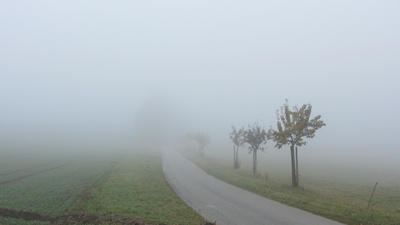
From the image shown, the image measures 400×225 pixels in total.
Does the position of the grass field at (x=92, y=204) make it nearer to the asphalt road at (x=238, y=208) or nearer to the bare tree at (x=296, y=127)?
the asphalt road at (x=238, y=208)

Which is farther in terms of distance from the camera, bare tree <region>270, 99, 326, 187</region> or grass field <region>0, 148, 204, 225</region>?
bare tree <region>270, 99, 326, 187</region>

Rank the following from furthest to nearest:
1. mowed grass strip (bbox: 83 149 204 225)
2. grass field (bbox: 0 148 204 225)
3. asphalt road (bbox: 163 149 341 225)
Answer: asphalt road (bbox: 163 149 341 225)
mowed grass strip (bbox: 83 149 204 225)
grass field (bbox: 0 148 204 225)

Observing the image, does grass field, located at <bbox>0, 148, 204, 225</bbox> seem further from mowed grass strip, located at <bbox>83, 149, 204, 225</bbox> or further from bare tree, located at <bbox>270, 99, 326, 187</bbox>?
bare tree, located at <bbox>270, 99, 326, 187</bbox>

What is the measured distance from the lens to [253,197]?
1866 centimetres

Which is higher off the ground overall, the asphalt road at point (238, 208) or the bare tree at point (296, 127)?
the bare tree at point (296, 127)

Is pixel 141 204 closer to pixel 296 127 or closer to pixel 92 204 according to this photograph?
pixel 92 204

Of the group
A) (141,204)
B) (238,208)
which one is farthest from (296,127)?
(141,204)

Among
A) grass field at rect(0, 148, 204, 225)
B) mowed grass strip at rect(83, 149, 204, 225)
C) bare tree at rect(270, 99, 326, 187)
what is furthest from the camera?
bare tree at rect(270, 99, 326, 187)

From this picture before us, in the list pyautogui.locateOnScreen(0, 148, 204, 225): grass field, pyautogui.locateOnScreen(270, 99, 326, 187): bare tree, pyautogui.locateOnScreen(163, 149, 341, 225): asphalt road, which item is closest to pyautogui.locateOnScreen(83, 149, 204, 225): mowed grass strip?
pyautogui.locateOnScreen(0, 148, 204, 225): grass field

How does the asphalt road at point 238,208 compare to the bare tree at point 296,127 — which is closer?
the asphalt road at point 238,208

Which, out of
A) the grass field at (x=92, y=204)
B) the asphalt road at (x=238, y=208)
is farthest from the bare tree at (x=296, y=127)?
the grass field at (x=92, y=204)

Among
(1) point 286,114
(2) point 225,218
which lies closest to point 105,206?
(2) point 225,218

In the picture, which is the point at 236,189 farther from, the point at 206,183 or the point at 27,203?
the point at 27,203

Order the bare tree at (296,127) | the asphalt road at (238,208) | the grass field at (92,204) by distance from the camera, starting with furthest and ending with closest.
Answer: the bare tree at (296,127), the asphalt road at (238,208), the grass field at (92,204)
